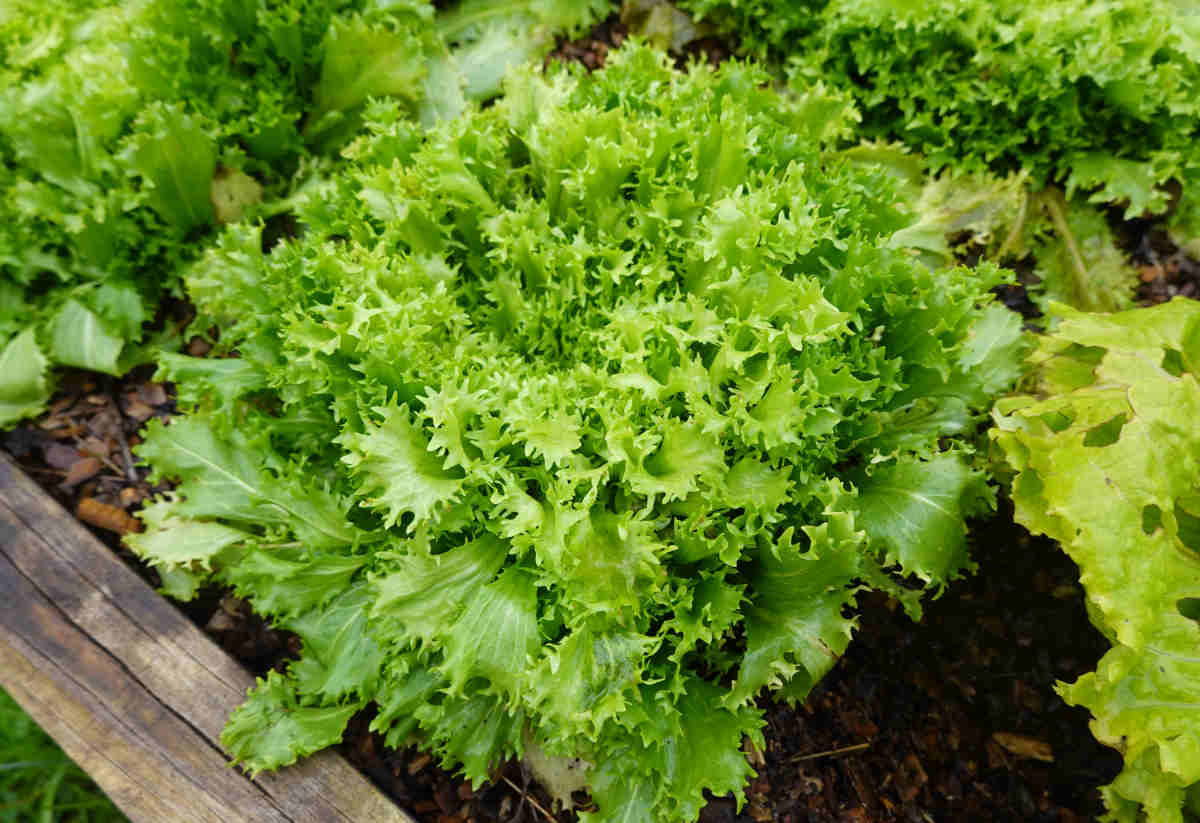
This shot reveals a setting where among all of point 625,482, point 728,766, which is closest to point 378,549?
point 625,482

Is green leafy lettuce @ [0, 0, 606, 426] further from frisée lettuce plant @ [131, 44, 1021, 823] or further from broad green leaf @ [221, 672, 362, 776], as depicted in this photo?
broad green leaf @ [221, 672, 362, 776]

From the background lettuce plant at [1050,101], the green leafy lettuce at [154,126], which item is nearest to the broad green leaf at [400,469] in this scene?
the green leafy lettuce at [154,126]

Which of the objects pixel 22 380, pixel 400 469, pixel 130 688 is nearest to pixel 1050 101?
pixel 400 469

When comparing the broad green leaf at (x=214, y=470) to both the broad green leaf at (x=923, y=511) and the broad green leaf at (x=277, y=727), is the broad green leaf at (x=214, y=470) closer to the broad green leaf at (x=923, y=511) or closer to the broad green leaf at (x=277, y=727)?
the broad green leaf at (x=277, y=727)

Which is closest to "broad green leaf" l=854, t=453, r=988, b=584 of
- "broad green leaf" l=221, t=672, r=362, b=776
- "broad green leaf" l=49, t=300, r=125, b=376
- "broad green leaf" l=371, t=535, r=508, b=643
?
"broad green leaf" l=371, t=535, r=508, b=643

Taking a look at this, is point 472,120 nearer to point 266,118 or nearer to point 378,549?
point 266,118
